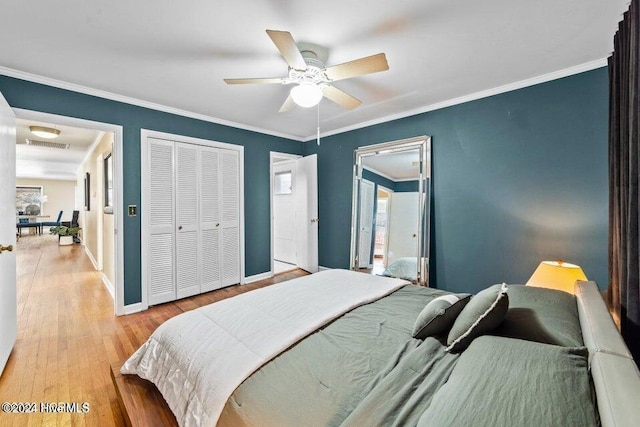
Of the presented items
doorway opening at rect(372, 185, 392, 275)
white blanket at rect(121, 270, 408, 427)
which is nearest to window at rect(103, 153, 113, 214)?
A: white blanket at rect(121, 270, 408, 427)

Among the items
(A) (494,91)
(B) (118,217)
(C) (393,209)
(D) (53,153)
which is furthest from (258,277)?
(D) (53,153)

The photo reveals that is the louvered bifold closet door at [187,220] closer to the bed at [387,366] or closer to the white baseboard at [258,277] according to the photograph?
the white baseboard at [258,277]

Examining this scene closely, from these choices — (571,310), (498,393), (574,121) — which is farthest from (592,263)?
(498,393)

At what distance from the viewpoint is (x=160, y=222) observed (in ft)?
11.1

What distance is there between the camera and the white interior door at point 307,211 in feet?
15.5

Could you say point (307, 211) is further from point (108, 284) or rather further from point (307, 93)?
point (108, 284)

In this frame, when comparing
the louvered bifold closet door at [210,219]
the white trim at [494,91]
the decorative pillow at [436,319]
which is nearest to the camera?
the decorative pillow at [436,319]

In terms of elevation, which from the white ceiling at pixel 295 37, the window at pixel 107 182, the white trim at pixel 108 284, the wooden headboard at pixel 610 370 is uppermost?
the white ceiling at pixel 295 37

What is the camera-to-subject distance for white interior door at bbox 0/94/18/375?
6.54 feet

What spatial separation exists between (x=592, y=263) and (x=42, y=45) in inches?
191

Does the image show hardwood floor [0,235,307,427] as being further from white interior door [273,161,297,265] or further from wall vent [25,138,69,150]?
wall vent [25,138,69,150]

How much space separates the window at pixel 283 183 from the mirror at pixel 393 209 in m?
1.96

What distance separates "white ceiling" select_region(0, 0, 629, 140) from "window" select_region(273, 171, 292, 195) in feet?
9.23

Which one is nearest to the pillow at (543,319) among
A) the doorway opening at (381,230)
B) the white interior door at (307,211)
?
the doorway opening at (381,230)
